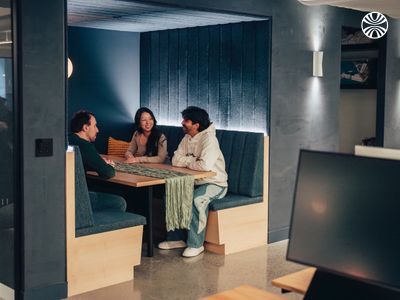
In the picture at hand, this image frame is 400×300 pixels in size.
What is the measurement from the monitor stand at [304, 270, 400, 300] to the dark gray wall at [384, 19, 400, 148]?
232 inches

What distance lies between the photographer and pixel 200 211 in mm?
5527

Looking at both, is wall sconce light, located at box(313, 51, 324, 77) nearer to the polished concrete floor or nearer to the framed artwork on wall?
the polished concrete floor

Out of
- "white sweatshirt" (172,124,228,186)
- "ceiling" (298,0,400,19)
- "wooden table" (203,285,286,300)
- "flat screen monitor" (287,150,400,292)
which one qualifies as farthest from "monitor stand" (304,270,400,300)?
"white sweatshirt" (172,124,228,186)

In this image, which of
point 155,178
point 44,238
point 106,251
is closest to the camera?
point 44,238

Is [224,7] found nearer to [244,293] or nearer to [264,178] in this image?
[264,178]

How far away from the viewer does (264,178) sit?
6.03 metres

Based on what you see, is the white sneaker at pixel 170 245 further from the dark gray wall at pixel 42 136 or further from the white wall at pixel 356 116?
the white wall at pixel 356 116

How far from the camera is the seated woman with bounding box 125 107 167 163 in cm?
629

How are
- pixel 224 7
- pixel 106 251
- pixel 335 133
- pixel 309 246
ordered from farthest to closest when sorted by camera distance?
pixel 335 133
pixel 224 7
pixel 106 251
pixel 309 246

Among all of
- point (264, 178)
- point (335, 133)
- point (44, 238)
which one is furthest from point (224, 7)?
point (44, 238)

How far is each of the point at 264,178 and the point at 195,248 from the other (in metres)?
0.98

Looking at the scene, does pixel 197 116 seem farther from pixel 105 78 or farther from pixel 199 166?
pixel 105 78

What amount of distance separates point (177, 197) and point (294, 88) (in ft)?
5.72

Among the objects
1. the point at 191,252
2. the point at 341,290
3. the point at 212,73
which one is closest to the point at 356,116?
the point at 212,73
